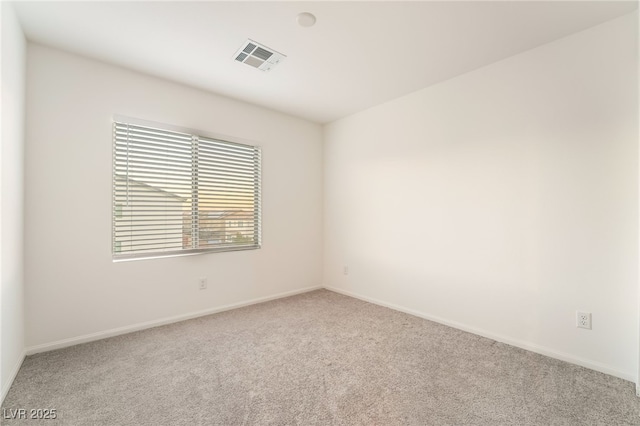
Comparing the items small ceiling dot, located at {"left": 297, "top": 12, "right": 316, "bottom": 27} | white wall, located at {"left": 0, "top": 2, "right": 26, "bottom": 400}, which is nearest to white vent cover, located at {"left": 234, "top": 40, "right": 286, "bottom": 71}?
small ceiling dot, located at {"left": 297, "top": 12, "right": 316, "bottom": 27}

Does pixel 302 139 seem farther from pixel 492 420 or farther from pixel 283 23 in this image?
pixel 492 420

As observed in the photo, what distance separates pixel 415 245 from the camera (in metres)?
3.23

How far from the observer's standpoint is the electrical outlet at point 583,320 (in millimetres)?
2104

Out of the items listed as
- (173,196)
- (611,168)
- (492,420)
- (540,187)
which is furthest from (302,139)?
(492,420)

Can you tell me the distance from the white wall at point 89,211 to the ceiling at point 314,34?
8.9 inches

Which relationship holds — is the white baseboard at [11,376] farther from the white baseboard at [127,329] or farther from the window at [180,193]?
the window at [180,193]

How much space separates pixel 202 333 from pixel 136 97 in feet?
7.82

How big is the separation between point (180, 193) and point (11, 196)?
4.14ft

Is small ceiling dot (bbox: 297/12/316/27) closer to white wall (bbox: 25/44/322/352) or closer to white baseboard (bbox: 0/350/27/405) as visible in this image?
white wall (bbox: 25/44/322/352)

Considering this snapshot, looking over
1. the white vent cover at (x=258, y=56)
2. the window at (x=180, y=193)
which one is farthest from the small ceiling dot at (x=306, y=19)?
the window at (x=180, y=193)

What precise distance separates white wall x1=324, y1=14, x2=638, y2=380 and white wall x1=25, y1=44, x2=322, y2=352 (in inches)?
81.5

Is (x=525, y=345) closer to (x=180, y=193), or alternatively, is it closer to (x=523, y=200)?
(x=523, y=200)

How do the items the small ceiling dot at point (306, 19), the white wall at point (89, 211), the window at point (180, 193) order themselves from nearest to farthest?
the small ceiling dot at point (306, 19) < the white wall at point (89, 211) < the window at point (180, 193)

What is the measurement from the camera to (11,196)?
192 cm
